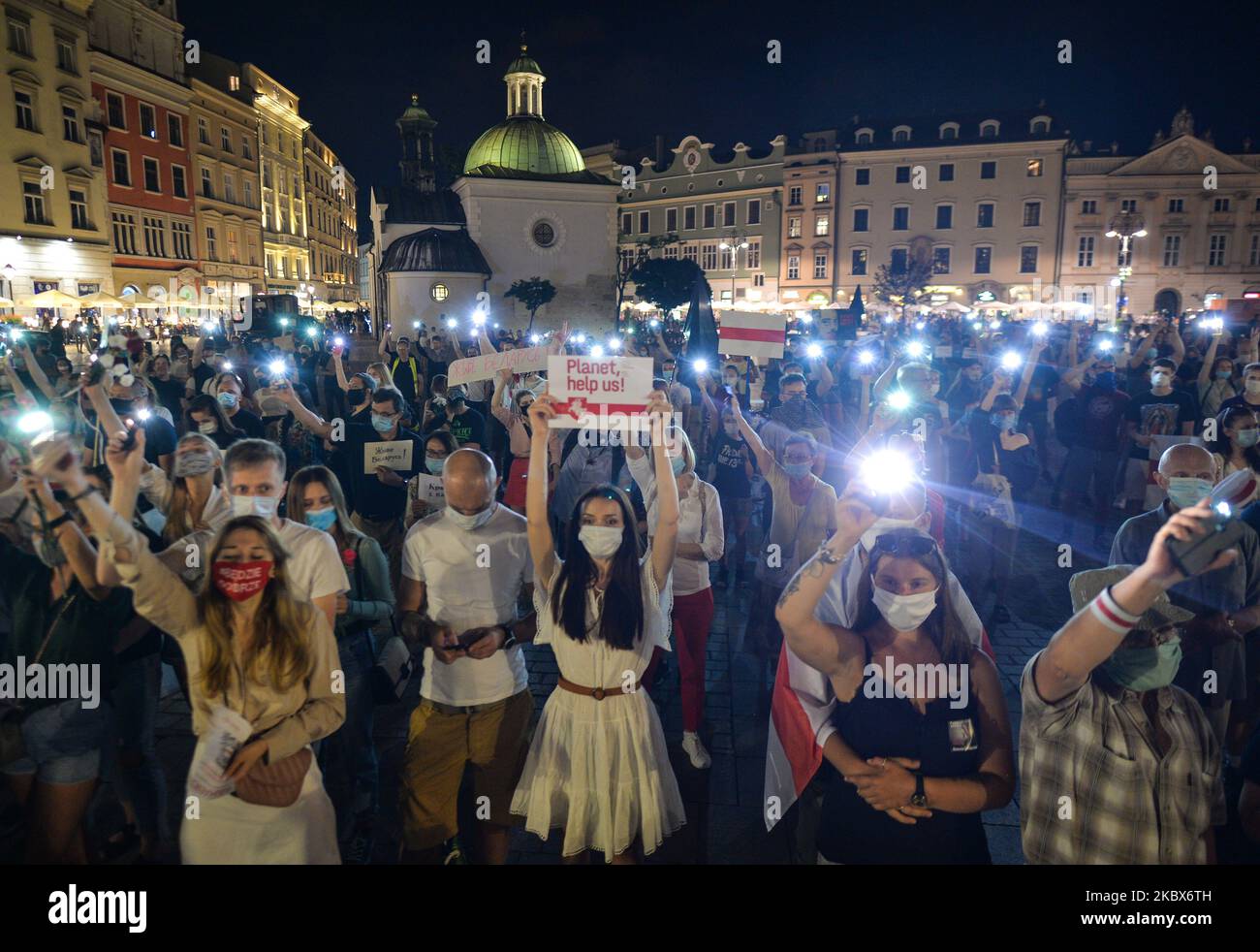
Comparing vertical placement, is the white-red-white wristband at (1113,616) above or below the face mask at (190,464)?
below

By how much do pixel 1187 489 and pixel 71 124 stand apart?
48.9m

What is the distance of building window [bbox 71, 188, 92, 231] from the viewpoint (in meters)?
38.5

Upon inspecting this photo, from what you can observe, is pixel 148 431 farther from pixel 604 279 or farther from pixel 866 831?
A: pixel 604 279

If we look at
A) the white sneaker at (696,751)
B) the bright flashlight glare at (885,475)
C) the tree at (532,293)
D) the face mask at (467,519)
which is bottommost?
the white sneaker at (696,751)

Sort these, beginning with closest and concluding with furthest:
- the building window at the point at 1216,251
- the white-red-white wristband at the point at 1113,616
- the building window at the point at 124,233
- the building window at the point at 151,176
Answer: the white-red-white wristband at the point at 1113,616 < the building window at the point at 124,233 < the building window at the point at 151,176 < the building window at the point at 1216,251

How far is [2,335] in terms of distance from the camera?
14.6 meters

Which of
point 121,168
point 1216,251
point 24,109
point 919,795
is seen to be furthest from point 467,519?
point 1216,251

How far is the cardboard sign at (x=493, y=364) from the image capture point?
20.4ft

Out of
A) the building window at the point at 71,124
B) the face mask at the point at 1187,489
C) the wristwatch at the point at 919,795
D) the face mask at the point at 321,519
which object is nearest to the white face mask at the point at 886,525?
the wristwatch at the point at 919,795

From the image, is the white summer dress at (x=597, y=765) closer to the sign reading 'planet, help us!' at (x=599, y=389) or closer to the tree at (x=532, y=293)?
the sign reading 'planet, help us!' at (x=599, y=389)

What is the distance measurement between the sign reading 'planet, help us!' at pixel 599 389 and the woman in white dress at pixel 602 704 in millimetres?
246

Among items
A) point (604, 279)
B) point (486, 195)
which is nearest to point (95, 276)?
point (486, 195)

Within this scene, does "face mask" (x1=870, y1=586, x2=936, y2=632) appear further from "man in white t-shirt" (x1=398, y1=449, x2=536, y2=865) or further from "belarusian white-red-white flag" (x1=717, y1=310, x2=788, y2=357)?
"belarusian white-red-white flag" (x1=717, y1=310, x2=788, y2=357)
